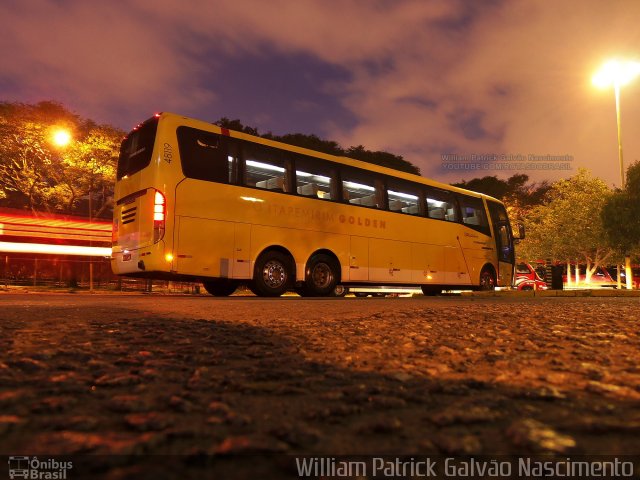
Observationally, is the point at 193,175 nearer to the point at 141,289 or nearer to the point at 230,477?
the point at 230,477

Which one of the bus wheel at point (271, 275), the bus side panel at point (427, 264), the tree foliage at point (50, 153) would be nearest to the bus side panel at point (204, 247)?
the bus wheel at point (271, 275)

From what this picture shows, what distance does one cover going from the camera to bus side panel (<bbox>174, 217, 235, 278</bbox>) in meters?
9.19

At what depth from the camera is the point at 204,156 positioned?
380 inches

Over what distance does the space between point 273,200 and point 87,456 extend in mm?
9640

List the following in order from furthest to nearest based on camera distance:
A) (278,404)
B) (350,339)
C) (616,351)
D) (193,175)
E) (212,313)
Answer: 1. (193,175)
2. (212,313)
3. (350,339)
4. (616,351)
5. (278,404)

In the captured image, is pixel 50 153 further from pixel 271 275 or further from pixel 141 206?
pixel 271 275

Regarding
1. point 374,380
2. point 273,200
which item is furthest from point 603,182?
point 374,380

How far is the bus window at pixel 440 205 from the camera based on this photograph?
1451 cm

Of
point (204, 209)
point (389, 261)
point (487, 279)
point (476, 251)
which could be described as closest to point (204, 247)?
point (204, 209)

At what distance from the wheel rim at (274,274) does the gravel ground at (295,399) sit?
734cm

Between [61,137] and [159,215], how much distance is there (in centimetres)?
1511

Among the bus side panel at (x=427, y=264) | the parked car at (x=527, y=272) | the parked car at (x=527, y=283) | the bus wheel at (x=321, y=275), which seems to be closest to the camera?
the bus wheel at (x=321, y=275)

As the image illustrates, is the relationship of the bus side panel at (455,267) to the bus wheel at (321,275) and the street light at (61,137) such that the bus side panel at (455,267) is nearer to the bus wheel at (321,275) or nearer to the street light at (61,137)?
the bus wheel at (321,275)

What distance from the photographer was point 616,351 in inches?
104
